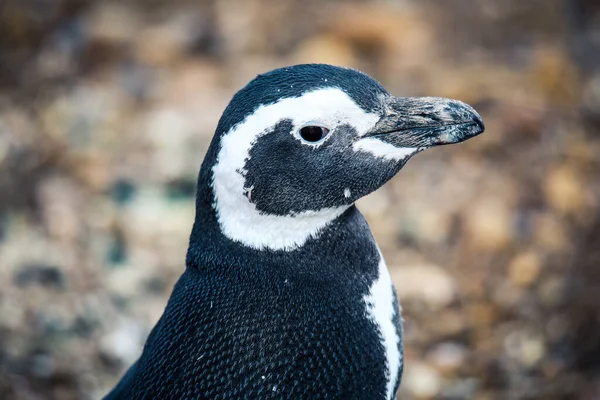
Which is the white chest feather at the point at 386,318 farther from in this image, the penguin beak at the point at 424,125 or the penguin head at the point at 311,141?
the penguin beak at the point at 424,125

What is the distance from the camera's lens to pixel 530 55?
519 cm

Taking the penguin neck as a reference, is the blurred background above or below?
above

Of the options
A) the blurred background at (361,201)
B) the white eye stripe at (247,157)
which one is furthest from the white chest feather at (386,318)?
the blurred background at (361,201)

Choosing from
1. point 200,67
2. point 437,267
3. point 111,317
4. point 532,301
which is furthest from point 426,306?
point 200,67

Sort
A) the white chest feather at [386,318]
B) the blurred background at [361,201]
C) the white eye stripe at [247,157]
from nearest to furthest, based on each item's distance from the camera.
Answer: the white eye stripe at [247,157], the white chest feather at [386,318], the blurred background at [361,201]

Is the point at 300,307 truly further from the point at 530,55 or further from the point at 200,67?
the point at 530,55

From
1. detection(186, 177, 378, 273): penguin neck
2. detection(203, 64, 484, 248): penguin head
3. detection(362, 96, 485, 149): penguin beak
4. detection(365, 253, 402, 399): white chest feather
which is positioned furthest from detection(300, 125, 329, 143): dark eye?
detection(365, 253, 402, 399): white chest feather

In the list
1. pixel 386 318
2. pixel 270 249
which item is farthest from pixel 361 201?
pixel 270 249

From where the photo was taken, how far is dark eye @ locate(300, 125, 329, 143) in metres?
1.92

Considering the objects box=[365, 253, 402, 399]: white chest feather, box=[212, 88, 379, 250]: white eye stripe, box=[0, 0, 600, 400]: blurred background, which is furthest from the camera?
box=[0, 0, 600, 400]: blurred background

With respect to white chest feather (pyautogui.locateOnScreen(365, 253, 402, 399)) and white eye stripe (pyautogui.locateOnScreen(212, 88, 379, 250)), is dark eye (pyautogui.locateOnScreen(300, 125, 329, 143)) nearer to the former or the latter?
white eye stripe (pyautogui.locateOnScreen(212, 88, 379, 250))

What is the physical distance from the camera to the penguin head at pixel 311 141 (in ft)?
6.29

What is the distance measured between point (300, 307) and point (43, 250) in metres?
2.36

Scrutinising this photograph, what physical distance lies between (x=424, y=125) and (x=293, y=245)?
1.45 ft
